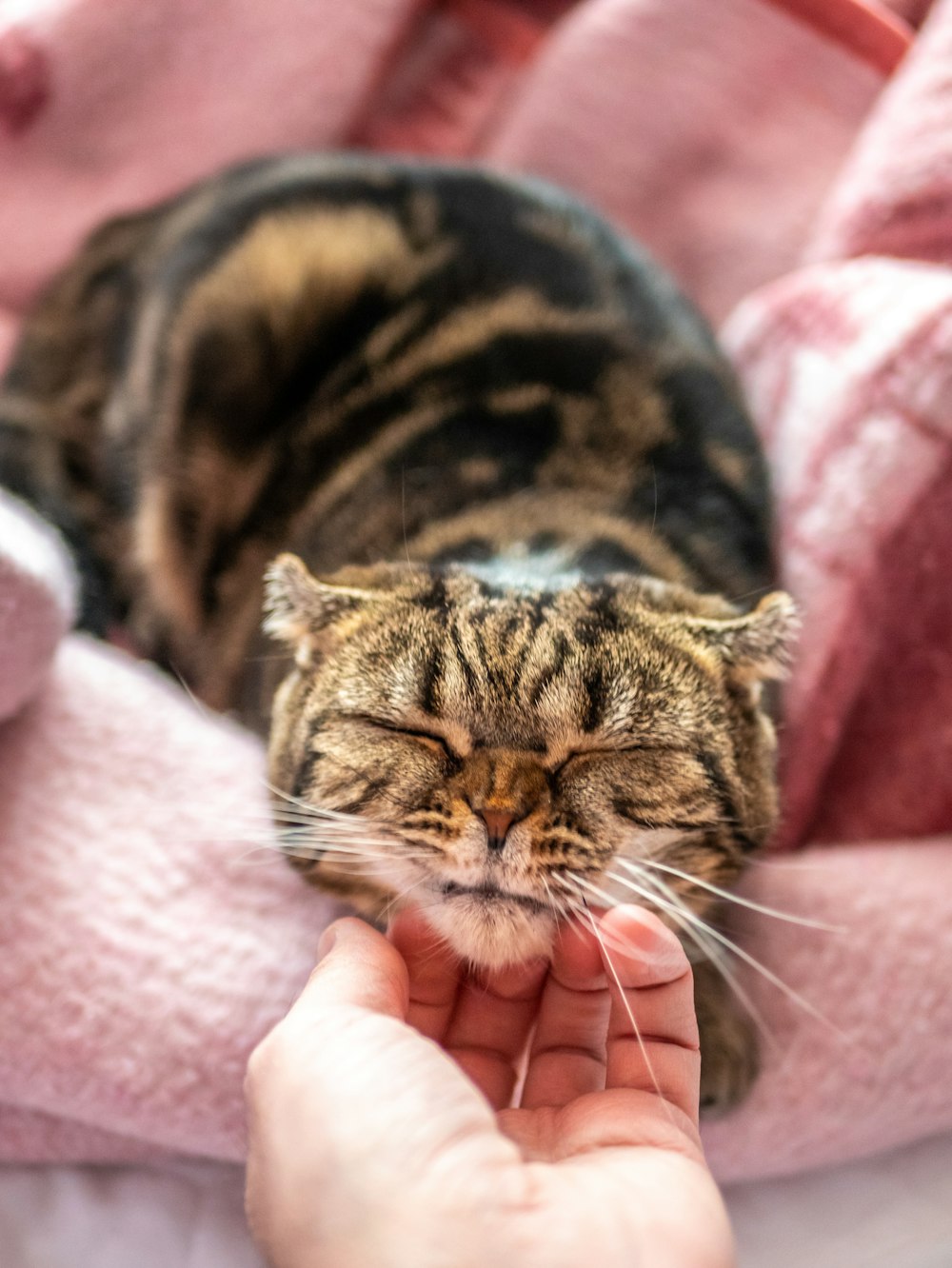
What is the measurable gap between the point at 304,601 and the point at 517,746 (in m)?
0.23

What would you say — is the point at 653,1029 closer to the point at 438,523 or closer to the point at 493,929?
the point at 493,929

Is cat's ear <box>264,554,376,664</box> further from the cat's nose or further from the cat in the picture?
the cat's nose

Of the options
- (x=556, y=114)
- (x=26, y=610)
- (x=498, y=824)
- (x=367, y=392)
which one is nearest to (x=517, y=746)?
(x=498, y=824)

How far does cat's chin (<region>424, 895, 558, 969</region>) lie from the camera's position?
2.34 feet

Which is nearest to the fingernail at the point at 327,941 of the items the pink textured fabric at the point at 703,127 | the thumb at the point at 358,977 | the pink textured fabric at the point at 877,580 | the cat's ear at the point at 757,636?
the thumb at the point at 358,977

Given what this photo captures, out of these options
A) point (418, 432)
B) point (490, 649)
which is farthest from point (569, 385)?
point (490, 649)

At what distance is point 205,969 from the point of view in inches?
35.7

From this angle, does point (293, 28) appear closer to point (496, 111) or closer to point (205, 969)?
point (496, 111)

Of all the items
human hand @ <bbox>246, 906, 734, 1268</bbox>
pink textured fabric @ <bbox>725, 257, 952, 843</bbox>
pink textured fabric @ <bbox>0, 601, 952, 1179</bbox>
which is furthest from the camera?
pink textured fabric @ <bbox>725, 257, 952, 843</bbox>

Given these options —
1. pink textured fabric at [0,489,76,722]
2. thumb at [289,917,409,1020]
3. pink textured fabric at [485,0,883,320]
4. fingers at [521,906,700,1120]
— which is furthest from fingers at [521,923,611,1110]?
pink textured fabric at [485,0,883,320]

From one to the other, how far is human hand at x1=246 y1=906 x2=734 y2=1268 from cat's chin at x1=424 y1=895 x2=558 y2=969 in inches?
0.7

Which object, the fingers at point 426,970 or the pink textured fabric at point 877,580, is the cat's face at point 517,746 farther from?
the pink textured fabric at point 877,580

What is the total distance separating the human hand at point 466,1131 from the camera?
1.79 ft

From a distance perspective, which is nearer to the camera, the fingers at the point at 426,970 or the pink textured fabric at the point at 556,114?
the fingers at the point at 426,970
